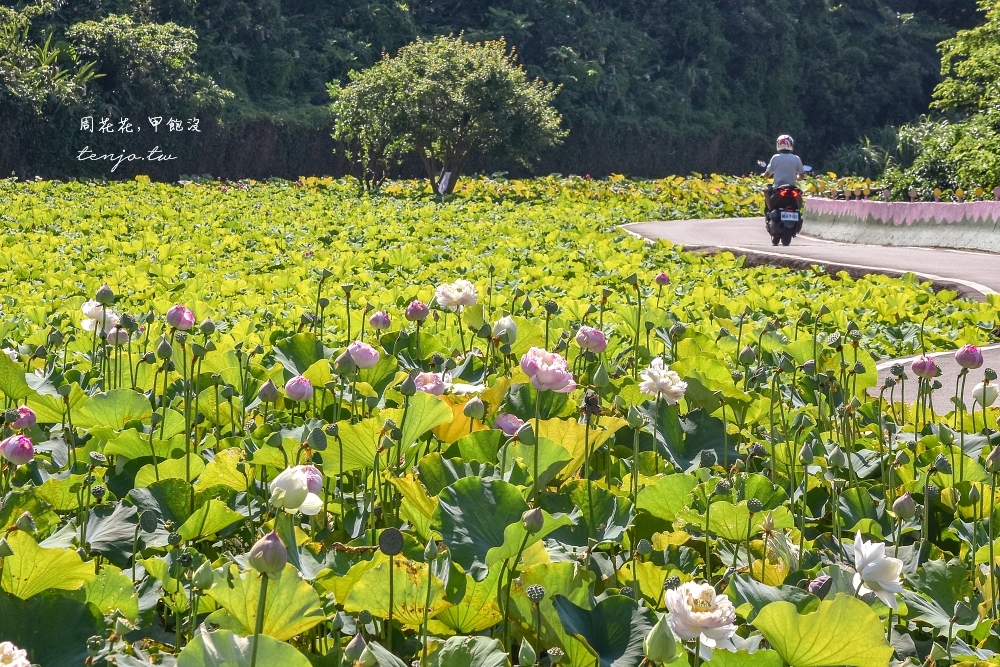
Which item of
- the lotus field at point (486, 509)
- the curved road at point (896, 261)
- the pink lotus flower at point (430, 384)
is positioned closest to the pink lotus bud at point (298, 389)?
the lotus field at point (486, 509)

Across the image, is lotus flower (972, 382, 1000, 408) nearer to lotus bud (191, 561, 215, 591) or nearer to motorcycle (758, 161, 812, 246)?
lotus bud (191, 561, 215, 591)

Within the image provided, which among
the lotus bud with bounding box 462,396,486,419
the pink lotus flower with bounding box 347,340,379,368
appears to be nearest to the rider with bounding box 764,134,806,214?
the pink lotus flower with bounding box 347,340,379,368

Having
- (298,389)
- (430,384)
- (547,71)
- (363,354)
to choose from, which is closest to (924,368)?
(430,384)

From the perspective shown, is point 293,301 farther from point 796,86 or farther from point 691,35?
point 796,86

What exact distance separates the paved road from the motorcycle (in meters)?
0.45

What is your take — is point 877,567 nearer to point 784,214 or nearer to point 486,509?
point 486,509

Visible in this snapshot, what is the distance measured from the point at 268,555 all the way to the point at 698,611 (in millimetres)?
385

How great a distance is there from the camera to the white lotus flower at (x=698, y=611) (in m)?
0.95

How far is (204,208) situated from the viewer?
486 inches

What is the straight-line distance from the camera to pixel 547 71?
27.5 m

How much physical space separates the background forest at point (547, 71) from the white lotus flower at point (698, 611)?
19547 millimetres

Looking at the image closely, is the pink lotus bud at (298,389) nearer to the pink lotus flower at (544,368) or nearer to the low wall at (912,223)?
the pink lotus flower at (544,368)

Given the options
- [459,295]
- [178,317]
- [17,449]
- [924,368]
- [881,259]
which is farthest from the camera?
[881,259]

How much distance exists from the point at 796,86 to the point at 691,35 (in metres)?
3.86
